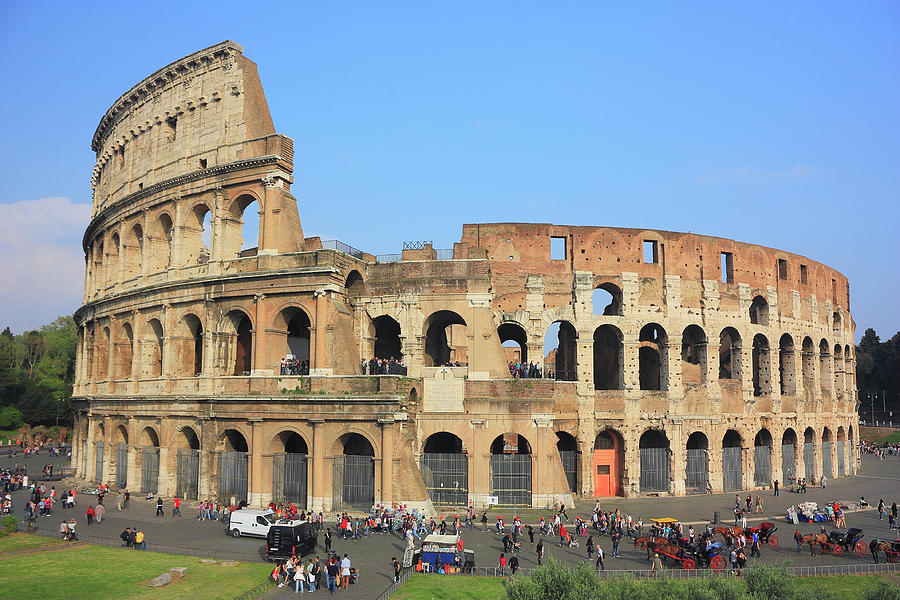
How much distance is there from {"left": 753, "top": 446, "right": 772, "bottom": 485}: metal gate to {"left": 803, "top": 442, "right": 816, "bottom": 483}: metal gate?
3.83 m

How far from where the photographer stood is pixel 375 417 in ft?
95.6

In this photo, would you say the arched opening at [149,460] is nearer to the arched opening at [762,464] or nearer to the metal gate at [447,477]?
the metal gate at [447,477]

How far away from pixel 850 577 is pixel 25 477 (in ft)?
140

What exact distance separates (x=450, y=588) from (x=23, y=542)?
1682 centimetres

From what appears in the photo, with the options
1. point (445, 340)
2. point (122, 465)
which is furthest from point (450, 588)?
point (122, 465)

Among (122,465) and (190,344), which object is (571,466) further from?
(122,465)

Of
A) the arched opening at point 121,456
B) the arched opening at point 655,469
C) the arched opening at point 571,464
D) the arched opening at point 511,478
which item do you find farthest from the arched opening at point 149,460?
the arched opening at point 655,469

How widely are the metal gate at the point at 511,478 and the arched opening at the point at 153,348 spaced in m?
19.3

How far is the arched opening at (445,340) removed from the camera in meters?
34.3

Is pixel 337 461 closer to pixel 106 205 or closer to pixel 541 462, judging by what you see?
pixel 541 462

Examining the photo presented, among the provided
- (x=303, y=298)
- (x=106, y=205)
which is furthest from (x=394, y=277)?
(x=106, y=205)

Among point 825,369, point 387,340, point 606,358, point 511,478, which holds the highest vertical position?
point 387,340

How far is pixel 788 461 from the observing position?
135 ft

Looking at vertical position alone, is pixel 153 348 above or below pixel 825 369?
above
